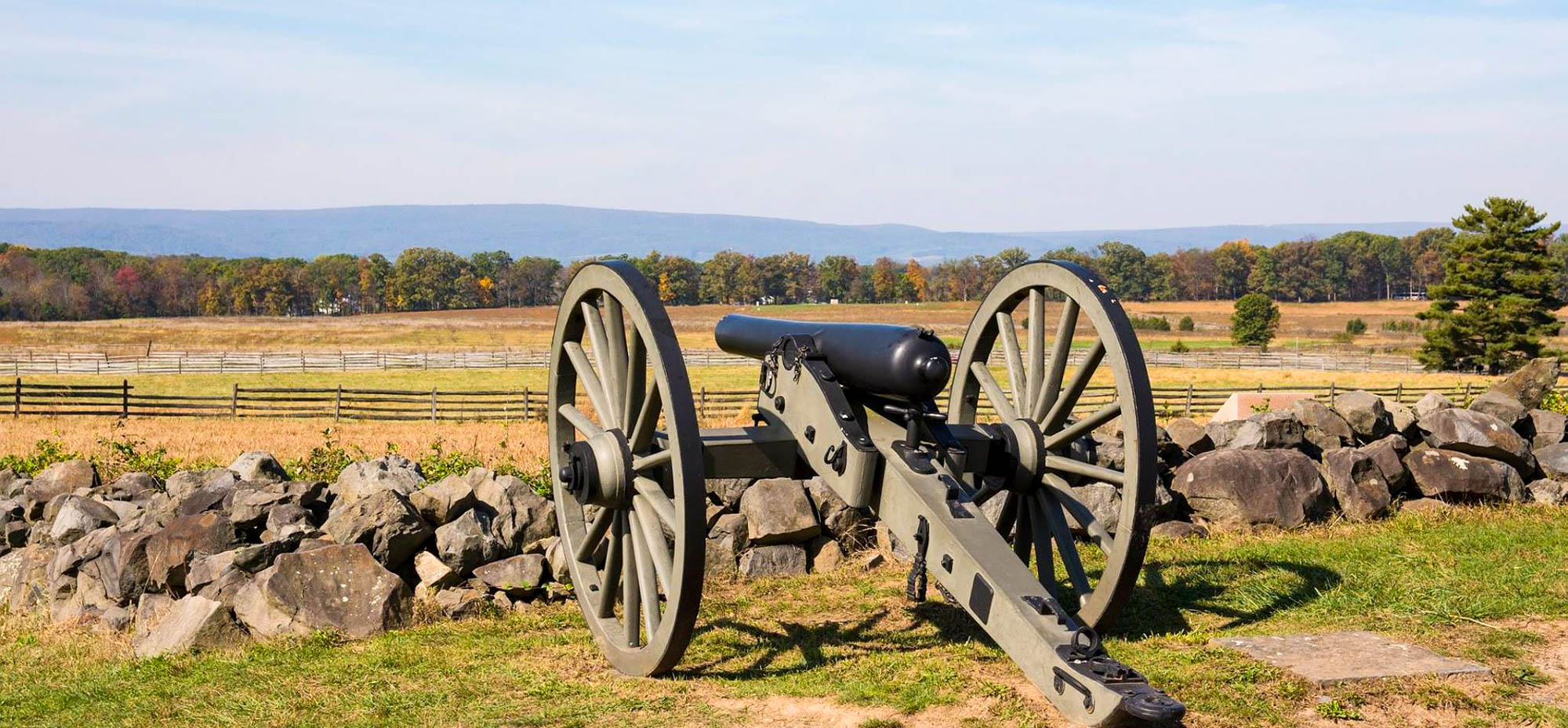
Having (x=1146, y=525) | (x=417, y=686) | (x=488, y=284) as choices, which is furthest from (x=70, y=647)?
(x=488, y=284)

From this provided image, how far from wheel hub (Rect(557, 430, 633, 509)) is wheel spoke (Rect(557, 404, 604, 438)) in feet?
0.53

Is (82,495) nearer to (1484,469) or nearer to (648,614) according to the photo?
(648,614)

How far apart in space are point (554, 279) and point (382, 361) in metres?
92.2

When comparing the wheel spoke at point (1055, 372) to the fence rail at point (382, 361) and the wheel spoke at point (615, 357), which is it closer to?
the wheel spoke at point (615, 357)

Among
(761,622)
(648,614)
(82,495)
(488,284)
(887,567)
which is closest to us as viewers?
(648,614)

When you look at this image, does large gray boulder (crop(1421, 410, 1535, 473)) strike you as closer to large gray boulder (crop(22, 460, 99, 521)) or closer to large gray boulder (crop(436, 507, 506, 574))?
large gray boulder (crop(436, 507, 506, 574))

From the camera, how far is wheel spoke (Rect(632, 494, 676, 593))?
230 inches

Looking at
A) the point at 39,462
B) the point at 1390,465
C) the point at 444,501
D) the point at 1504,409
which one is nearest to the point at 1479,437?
the point at 1390,465

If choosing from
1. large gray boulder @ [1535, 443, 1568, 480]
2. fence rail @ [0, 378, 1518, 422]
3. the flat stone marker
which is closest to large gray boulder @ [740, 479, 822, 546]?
the flat stone marker

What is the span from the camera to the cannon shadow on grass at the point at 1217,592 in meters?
6.65

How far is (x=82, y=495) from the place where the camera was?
10492mm

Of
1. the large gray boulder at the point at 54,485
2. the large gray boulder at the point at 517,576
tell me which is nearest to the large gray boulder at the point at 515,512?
the large gray boulder at the point at 517,576

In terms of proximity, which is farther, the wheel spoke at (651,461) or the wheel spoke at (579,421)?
the wheel spoke at (579,421)

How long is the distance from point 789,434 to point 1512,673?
3232mm
